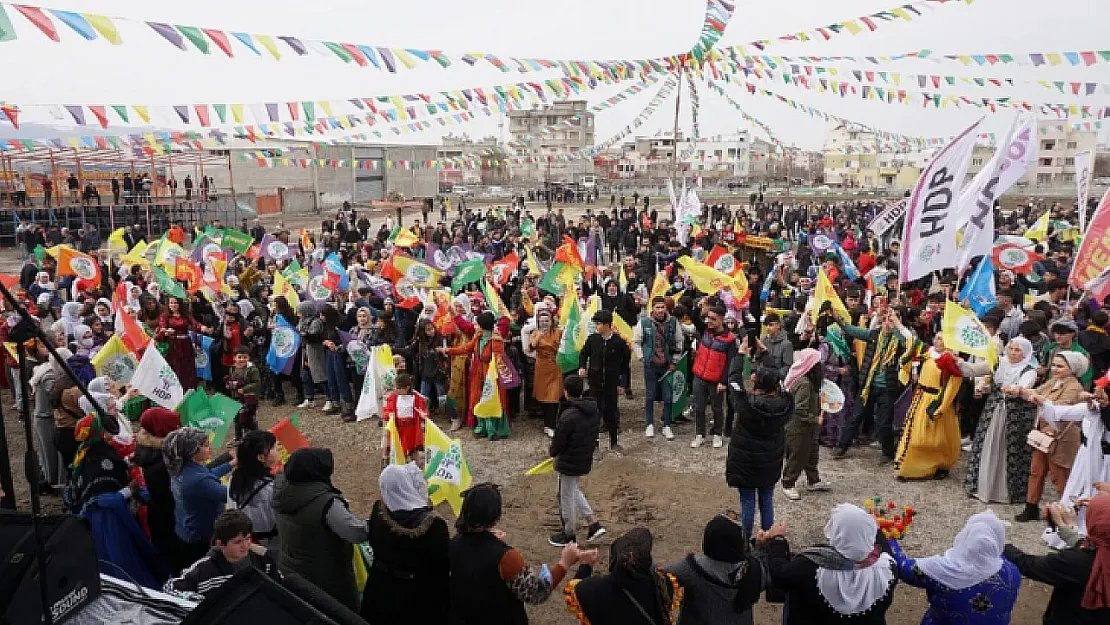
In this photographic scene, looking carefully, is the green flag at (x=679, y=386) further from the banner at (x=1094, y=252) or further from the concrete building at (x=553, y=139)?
the concrete building at (x=553, y=139)

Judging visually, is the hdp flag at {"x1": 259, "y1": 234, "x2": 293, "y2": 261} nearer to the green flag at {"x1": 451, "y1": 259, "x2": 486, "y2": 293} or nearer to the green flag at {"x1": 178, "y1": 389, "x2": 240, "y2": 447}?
the green flag at {"x1": 451, "y1": 259, "x2": 486, "y2": 293}

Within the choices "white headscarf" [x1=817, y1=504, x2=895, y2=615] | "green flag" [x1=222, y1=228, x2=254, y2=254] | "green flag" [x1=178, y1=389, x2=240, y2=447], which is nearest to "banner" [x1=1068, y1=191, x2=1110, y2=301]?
"white headscarf" [x1=817, y1=504, x2=895, y2=615]

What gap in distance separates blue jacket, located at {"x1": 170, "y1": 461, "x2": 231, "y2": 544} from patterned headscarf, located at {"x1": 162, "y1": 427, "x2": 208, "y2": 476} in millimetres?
41

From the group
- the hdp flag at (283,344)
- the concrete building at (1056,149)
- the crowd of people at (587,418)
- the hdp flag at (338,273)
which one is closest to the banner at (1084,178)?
the crowd of people at (587,418)

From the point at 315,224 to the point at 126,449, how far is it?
34165mm

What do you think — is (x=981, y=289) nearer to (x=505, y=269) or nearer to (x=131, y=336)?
(x=505, y=269)

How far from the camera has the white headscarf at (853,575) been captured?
3.21 m

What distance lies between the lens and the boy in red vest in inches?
293

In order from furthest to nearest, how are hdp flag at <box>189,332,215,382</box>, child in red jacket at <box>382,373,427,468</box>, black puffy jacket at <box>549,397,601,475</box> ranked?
hdp flag at <box>189,332,215,382</box> < child in red jacket at <box>382,373,427,468</box> < black puffy jacket at <box>549,397,601,475</box>

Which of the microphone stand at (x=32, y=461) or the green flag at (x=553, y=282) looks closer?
the microphone stand at (x=32, y=461)

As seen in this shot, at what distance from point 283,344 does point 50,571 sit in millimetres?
6892

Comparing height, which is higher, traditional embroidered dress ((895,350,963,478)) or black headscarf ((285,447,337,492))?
black headscarf ((285,447,337,492))

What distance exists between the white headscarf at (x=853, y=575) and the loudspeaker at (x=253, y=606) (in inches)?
84.9

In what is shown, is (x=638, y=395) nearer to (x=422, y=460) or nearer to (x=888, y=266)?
(x=422, y=460)
